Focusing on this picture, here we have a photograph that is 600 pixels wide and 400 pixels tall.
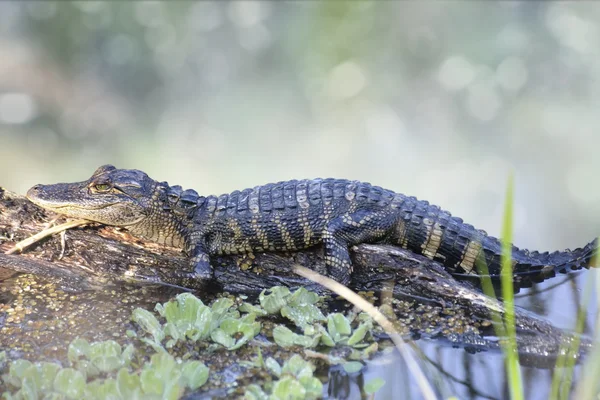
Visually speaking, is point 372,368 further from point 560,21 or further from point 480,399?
point 560,21

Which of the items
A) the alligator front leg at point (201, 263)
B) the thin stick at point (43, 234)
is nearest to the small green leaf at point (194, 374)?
the alligator front leg at point (201, 263)

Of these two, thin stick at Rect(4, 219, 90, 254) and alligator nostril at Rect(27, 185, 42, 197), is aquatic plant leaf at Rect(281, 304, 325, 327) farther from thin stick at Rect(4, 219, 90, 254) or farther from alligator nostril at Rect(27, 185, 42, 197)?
alligator nostril at Rect(27, 185, 42, 197)

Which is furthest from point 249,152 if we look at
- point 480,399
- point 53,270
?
point 480,399

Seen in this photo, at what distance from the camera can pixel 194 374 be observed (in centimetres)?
233

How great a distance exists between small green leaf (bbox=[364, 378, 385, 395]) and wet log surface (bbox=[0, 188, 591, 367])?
23.4 inches

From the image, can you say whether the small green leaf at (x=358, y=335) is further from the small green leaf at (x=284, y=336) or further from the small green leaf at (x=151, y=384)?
the small green leaf at (x=151, y=384)

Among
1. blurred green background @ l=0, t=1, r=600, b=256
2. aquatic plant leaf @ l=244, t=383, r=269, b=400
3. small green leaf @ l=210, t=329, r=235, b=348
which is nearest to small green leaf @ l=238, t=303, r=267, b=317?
small green leaf @ l=210, t=329, r=235, b=348

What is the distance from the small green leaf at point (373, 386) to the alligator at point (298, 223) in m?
1.05

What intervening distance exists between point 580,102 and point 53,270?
436cm

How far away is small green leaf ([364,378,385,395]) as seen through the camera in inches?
92.6

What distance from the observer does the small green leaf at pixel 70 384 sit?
2166mm

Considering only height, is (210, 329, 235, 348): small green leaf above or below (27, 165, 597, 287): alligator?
below

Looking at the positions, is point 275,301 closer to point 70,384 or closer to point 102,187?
point 70,384

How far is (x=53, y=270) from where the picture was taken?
3.26m
